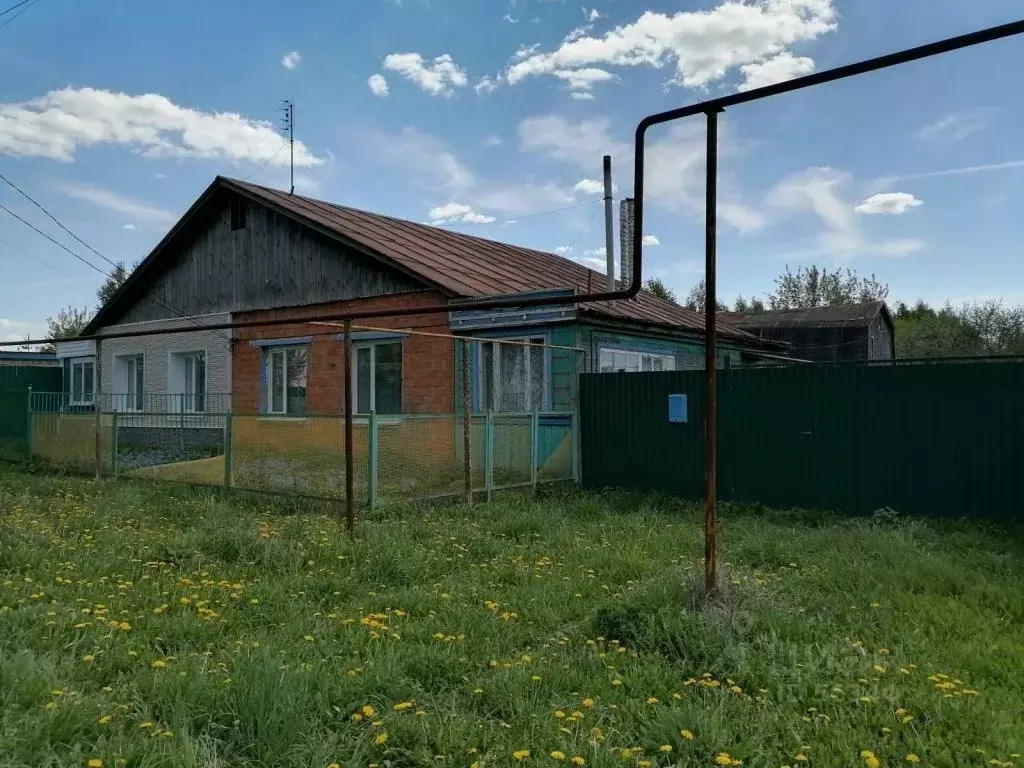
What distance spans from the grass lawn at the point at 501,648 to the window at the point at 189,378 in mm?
9972

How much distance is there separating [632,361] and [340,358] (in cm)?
506

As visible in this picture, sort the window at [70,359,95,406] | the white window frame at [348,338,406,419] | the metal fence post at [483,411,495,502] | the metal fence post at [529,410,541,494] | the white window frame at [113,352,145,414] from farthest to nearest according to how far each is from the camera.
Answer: the window at [70,359,95,406] < the white window frame at [113,352,145,414] < the white window frame at [348,338,406,419] < the metal fence post at [529,410,541,494] < the metal fence post at [483,411,495,502]

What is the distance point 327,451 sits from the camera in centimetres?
859

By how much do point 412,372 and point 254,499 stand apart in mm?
4100

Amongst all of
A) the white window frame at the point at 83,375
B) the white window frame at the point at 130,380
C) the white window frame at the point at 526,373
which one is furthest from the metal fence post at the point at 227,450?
the white window frame at the point at 83,375

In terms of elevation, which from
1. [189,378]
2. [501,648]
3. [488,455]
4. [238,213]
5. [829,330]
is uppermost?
[238,213]

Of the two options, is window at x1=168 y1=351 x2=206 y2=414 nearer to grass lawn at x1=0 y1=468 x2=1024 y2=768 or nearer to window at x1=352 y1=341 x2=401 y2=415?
window at x1=352 y1=341 x2=401 y2=415

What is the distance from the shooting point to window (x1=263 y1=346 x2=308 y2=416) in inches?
575

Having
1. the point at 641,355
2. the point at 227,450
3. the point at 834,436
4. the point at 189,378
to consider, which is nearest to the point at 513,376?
the point at 641,355

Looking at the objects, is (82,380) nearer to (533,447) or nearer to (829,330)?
(533,447)

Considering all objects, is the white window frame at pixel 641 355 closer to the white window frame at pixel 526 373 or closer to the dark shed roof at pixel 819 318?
the white window frame at pixel 526 373

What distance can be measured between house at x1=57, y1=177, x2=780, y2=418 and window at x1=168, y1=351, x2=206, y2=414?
0.03 metres

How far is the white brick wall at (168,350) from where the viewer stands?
627 inches

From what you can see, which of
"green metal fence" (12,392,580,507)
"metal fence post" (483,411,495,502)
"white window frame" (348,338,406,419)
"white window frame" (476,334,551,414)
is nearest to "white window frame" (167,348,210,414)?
"green metal fence" (12,392,580,507)
